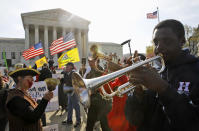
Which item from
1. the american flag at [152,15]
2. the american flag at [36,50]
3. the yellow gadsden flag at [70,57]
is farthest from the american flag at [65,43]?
the american flag at [152,15]

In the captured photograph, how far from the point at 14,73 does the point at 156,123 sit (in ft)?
7.55

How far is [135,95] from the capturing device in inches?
59.2

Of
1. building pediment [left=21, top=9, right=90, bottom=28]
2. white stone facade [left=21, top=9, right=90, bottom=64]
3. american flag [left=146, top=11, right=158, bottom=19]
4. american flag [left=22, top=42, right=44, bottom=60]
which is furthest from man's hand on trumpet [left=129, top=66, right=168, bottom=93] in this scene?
building pediment [left=21, top=9, right=90, bottom=28]

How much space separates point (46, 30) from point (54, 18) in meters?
4.90

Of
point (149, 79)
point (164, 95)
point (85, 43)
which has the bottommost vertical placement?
point (164, 95)

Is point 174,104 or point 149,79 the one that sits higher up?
point 149,79

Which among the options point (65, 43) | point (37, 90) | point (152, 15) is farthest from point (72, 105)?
point (152, 15)

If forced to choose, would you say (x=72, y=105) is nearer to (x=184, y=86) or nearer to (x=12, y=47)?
(x=184, y=86)

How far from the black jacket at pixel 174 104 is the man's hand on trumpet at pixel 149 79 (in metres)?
0.05

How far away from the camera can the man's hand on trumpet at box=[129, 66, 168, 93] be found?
1.12m

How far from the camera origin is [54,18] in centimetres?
4872

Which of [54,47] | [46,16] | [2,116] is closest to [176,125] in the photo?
[2,116]

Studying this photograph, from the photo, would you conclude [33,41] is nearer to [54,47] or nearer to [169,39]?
[54,47]

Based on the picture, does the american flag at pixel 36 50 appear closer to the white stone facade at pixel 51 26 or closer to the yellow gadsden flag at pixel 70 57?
the yellow gadsden flag at pixel 70 57
